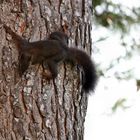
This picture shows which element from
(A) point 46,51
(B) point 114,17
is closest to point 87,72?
(A) point 46,51

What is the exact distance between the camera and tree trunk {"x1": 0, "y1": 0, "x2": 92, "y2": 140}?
1.53 metres

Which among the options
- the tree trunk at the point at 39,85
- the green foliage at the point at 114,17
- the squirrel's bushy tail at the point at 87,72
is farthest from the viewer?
the green foliage at the point at 114,17

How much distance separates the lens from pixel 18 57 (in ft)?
5.20

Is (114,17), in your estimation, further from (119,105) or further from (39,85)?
(39,85)

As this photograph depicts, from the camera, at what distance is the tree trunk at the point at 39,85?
1529 mm

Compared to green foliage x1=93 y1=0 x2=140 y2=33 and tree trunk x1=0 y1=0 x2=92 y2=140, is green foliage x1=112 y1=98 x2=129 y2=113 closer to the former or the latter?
green foliage x1=93 y1=0 x2=140 y2=33

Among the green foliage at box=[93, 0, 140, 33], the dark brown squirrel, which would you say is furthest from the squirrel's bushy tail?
the green foliage at box=[93, 0, 140, 33]

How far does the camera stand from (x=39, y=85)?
5.17ft

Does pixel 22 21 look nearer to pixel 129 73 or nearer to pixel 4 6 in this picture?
pixel 4 6

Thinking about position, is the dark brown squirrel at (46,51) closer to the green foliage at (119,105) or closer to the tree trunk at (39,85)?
the tree trunk at (39,85)

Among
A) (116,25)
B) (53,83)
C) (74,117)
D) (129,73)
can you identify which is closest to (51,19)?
(53,83)

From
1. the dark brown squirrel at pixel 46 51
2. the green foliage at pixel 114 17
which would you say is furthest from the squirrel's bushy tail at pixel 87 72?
the green foliage at pixel 114 17

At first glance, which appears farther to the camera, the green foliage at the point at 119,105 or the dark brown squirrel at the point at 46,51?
the green foliage at the point at 119,105

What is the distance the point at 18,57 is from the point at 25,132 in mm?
229
